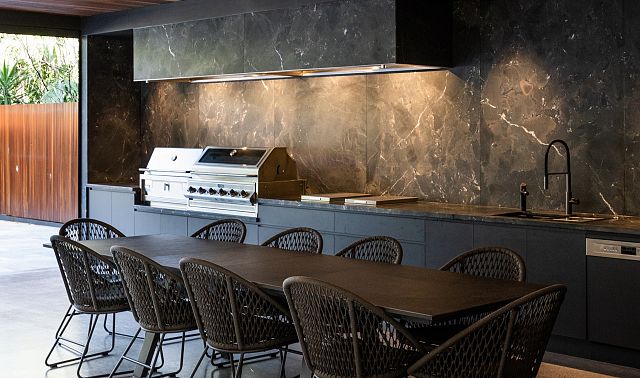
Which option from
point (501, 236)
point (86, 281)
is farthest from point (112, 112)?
point (501, 236)

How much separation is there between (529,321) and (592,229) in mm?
1995

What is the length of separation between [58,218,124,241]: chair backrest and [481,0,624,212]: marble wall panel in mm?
2781

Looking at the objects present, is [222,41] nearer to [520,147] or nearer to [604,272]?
[520,147]

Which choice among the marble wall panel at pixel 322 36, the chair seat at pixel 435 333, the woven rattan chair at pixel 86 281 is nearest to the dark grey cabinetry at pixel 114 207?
the marble wall panel at pixel 322 36

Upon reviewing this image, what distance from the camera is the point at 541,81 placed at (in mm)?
6332

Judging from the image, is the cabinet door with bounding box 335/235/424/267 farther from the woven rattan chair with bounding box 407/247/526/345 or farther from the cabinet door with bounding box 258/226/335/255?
the woven rattan chair with bounding box 407/247/526/345

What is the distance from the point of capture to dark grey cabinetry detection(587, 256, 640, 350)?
5.23 metres

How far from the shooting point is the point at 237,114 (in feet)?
28.5

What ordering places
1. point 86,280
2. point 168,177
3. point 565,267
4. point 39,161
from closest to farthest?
point 86,280
point 565,267
point 168,177
point 39,161

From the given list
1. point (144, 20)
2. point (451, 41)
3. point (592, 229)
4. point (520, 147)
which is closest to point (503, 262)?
point (592, 229)

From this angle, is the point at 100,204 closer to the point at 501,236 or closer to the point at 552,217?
the point at 501,236

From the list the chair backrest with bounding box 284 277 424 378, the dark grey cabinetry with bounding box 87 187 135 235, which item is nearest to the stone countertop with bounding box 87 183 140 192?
the dark grey cabinetry with bounding box 87 187 135 235

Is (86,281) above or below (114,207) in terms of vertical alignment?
below

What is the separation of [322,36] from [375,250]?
2.37m
